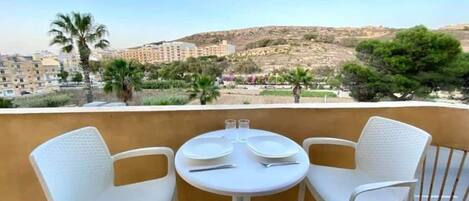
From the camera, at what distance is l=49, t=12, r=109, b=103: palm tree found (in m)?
2.71

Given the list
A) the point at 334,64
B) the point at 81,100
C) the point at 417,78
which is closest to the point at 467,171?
the point at 334,64

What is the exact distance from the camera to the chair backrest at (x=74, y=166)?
36.0 inches

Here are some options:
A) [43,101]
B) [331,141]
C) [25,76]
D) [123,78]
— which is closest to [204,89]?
[123,78]

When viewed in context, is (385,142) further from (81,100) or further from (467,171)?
(81,100)

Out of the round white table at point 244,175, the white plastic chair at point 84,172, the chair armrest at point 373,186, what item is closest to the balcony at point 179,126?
the white plastic chair at point 84,172

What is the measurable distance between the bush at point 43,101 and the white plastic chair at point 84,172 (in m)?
1.16

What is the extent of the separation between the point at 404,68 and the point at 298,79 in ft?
12.9

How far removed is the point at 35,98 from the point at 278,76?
211 centimetres

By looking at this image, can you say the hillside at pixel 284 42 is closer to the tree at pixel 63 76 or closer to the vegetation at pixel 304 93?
the vegetation at pixel 304 93

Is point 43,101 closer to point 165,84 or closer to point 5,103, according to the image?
point 5,103

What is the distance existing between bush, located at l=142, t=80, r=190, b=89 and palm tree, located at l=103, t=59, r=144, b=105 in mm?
207

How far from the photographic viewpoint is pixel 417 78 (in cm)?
489

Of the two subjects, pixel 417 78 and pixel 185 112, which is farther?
pixel 417 78

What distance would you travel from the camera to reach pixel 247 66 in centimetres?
244
